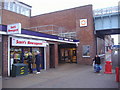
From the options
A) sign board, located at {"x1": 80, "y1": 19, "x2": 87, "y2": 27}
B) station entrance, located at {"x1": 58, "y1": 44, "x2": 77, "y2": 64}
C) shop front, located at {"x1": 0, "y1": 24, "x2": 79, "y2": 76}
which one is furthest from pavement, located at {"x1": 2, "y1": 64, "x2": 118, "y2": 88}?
sign board, located at {"x1": 80, "y1": 19, "x2": 87, "y2": 27}

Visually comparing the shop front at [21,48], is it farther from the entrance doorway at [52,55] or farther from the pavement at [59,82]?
the entrance doorway at [52,55]

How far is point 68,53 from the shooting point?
2231cm

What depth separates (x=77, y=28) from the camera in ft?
72.1

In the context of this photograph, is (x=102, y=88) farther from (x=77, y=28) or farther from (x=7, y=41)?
(x=77, y=28)

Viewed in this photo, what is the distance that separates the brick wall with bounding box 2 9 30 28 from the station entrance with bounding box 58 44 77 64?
10743 millimetres

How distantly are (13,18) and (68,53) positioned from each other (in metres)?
12.5

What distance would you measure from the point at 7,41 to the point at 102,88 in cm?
748

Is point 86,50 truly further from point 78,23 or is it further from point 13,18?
point 13,18

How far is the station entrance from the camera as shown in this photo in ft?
72.3

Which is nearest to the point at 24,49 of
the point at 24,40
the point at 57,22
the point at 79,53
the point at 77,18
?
the point at 24,40

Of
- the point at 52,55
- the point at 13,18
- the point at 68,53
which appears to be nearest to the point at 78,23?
the point at 68,53

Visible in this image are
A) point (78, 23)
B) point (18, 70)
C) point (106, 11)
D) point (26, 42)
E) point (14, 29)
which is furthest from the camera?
point (78, 23)

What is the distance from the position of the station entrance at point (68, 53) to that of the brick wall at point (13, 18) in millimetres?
10743

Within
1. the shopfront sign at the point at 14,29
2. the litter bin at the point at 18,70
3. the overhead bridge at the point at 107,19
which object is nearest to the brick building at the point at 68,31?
the overhead bridge at the point at 107,19
